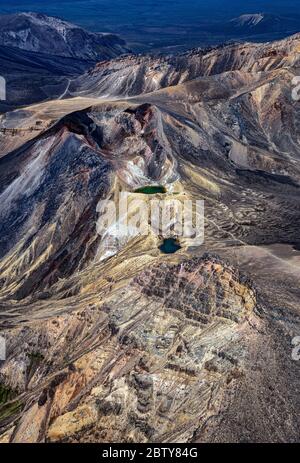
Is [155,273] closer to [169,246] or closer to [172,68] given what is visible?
[169,246]

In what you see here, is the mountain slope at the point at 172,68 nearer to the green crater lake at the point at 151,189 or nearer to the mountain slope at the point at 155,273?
the mountain slope at the point at 155,273

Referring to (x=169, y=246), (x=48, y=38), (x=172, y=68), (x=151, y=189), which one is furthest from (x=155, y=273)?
(x=48, y=38)

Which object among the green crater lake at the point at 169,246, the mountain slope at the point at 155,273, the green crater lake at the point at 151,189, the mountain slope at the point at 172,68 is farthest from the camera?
the mountain slope at the point at 172,68

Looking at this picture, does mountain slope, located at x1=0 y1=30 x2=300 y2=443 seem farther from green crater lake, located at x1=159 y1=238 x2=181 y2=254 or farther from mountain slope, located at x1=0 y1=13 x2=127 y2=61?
mountain slope, located at x1=0 y1=13 x2=127 y2=61

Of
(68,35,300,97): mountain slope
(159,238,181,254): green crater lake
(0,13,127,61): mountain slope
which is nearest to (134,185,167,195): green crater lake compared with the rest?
(159,238,181,254): green crater lake

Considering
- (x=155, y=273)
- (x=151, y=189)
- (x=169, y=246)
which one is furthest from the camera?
(x=151, y=189)

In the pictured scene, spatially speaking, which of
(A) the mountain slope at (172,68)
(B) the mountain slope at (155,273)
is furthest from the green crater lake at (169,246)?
(A) the mountain slope at (172,68)
